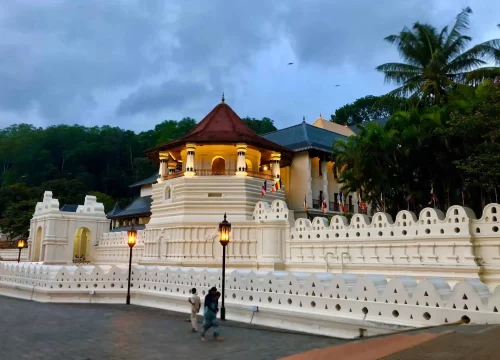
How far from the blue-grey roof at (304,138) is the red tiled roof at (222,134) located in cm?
430

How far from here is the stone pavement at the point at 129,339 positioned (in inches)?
336

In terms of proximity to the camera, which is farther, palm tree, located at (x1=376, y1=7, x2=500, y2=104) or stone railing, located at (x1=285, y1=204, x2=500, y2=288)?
palm tree, located at (x1=376, y1=7, x2=500, y2=104)

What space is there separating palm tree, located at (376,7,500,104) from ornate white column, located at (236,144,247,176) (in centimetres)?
859

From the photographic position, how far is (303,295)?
1155 centimetres

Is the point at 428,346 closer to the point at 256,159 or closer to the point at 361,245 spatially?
the point at 361,245

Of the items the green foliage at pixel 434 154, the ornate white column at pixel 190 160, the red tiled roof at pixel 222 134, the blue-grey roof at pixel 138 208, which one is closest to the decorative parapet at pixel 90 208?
the blue-grey roof at pixel 138 208

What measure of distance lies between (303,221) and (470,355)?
47.7 ft

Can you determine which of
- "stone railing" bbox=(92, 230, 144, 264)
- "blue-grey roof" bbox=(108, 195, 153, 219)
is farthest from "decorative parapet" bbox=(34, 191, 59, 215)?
"blue-grey roof" bbox=(108, 195, 153, 219)

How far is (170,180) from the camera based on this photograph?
26.1 metres

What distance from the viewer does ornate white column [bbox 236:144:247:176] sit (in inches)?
989

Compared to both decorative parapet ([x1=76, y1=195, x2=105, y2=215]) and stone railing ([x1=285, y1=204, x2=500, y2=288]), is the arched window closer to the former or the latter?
stone railing ([x1=285, y1=204, x2=500, y2=288])

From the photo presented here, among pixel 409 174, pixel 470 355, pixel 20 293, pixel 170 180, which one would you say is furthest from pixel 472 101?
pixel 20 293

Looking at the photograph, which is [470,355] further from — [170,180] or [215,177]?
[170,180]

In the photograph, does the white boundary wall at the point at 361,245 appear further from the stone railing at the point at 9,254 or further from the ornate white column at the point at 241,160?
the stone railing at the point at 9,254
